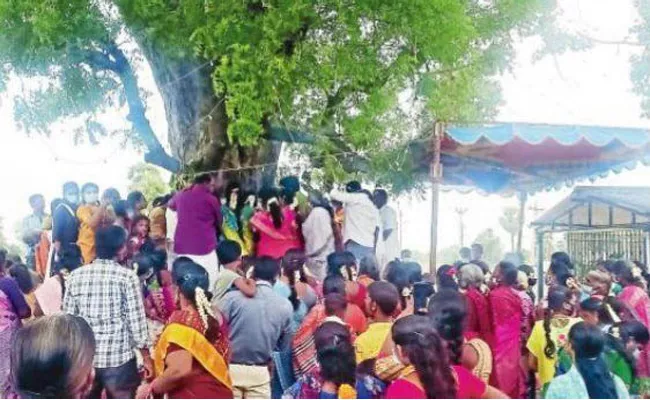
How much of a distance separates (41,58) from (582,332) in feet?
20.8

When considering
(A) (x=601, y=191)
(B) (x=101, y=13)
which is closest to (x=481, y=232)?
(A) (x=601, y=191)

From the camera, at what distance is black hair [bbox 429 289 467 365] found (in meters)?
4.22

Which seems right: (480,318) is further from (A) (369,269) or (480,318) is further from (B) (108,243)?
(B) (108,243)

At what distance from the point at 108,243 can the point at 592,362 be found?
276 cm

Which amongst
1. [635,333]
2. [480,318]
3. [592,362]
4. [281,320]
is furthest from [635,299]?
[281,320]

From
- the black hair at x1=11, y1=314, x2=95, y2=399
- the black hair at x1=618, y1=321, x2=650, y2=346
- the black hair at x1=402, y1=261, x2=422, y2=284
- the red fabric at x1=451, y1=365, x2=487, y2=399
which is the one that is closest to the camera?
the black hair at x1=11, y1=314, x2=95, y2=399

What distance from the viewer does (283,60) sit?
7.66 meters

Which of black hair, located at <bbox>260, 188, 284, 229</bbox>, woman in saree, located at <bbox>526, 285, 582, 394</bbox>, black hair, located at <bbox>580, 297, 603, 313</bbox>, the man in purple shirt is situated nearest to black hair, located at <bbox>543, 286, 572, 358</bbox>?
woman in saree, located at <bbox>526, 285, 582, 394</bbox>

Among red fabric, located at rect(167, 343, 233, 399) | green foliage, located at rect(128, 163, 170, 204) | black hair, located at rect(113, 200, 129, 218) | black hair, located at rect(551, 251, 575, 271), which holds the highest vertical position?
green foliage, located at rect(128, 163, 170, 204)

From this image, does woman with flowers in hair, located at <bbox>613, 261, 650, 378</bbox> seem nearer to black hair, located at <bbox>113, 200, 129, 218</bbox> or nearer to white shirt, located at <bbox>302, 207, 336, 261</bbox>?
white shirt, located at <bbox>302, 207, 336, 261</bbox>

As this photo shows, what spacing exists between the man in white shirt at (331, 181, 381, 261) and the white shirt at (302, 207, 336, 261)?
24cm

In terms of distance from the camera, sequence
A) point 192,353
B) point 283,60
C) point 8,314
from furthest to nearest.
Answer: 1. point 283,60
2. point 8,314
3. point 192,353

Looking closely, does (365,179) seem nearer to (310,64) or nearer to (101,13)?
(310,64)

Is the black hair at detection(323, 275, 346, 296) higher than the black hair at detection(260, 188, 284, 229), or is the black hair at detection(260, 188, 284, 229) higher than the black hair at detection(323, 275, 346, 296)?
the black hair at detection(260, 188, 284, 229)
